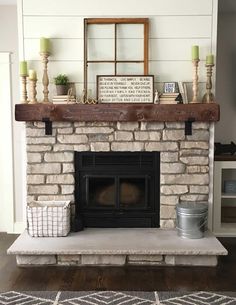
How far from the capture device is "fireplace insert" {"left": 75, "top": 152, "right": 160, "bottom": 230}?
12.9 ft

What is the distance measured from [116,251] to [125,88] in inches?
60.0

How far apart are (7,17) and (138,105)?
71.2 inches

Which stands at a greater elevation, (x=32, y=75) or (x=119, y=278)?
(x=32, y=75)

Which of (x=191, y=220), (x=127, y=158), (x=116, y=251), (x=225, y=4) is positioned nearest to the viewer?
(x=116, y=251)

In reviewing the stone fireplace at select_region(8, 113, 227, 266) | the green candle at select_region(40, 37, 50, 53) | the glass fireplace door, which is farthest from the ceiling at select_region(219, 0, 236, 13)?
the glass fireplace door

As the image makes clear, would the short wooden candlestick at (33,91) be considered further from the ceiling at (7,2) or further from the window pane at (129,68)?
the ceiling at (7,2)

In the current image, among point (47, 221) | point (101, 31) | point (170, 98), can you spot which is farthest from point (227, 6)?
point (47, 221)

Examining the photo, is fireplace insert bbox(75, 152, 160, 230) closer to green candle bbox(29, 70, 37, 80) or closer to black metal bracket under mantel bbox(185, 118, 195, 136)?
black metal bracket under mantel bbox(185, 118, 195, 136)

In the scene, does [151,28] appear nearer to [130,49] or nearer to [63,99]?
[130,49]

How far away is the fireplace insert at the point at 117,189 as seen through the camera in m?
3.92

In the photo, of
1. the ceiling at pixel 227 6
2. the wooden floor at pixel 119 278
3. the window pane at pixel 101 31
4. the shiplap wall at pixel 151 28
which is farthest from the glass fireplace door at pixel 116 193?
the ceiling at pixel 227 6

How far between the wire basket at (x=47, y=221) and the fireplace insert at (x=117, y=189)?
10.7 inches

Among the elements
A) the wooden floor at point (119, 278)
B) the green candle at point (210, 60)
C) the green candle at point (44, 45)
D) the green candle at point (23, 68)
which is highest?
the green candle at point (44, 45)

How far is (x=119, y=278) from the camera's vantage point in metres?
3.16
